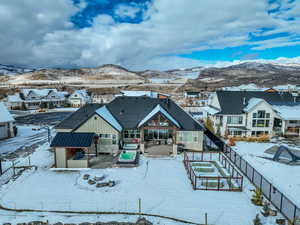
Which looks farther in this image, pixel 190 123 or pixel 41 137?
pixel 41 137

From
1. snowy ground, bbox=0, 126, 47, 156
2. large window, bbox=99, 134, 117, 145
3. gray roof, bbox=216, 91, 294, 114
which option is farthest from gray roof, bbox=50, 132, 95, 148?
gray roof, bbox=216, 91, 294, 114

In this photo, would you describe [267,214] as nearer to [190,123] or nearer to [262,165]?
[262,165]

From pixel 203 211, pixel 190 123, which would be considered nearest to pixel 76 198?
pixel 203 211

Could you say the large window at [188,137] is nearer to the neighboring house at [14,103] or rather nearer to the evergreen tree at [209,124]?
the evergreen tree at [209,124]

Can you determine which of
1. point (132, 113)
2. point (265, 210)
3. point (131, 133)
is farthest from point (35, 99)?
point (265, 210)

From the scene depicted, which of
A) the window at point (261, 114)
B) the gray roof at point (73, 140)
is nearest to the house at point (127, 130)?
the gray roof at point (73, 140)

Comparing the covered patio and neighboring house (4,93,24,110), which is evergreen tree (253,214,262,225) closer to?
the covered patio

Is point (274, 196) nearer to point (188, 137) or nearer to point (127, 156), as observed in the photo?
point (188, 137)
